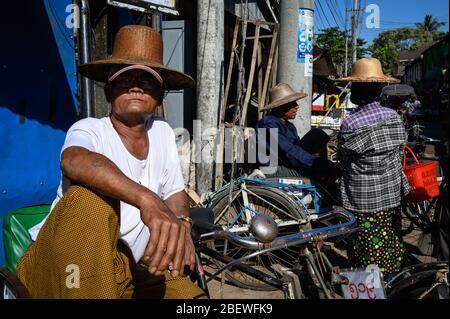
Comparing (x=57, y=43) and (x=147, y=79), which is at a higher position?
(x=57, y=43)

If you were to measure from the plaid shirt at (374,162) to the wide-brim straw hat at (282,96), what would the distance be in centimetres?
108

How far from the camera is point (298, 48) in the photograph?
576 cm

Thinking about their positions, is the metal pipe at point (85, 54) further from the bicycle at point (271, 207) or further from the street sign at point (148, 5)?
the bicycle at point (271, 207)

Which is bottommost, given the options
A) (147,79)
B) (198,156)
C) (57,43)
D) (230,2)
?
(198,156)

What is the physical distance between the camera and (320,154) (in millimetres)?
4512

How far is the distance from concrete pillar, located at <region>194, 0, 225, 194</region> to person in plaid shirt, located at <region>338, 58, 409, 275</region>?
2550mm

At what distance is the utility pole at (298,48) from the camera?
5742mm

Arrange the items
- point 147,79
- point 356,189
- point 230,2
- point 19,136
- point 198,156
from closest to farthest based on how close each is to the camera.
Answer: point 147,79, point 356,189, point 19,136, point 198,156, point 230,2

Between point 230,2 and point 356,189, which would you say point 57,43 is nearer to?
point 356,189

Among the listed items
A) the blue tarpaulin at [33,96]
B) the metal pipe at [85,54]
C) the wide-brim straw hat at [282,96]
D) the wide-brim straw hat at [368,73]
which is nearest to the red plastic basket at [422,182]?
the wide-brim straw hat at [368,73]

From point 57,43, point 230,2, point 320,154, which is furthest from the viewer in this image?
point 230,2
